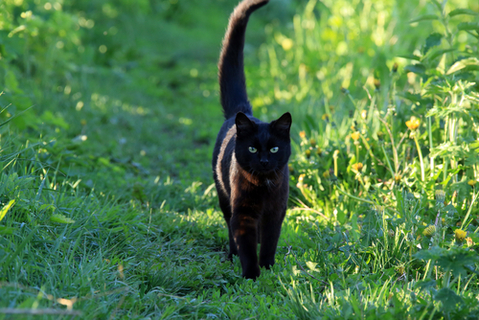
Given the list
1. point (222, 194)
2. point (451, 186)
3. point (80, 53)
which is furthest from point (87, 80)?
point (451, 186)

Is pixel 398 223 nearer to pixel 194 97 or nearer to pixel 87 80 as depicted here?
pixel 194 97

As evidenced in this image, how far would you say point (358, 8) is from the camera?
6250mm

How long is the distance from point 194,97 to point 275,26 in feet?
13.8

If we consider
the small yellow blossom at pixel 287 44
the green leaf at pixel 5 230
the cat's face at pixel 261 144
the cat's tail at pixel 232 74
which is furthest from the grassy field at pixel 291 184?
the cat's tail at pixel 232 74

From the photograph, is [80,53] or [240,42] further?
[80,53]

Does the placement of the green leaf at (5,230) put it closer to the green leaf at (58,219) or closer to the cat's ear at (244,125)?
the green leaf at (58,219)

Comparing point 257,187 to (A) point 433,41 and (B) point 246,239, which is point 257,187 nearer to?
(B) point 246,239

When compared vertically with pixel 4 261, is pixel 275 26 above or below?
above

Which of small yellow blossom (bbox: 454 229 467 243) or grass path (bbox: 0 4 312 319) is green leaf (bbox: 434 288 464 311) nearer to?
small yellow blossom (bbox: 454 229 467 243)

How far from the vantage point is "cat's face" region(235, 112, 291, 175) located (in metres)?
2.43

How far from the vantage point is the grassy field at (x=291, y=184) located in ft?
6.24

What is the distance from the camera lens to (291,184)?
3375mm

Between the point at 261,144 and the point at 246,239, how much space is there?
0.55 metres

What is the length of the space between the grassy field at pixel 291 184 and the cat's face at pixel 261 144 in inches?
19.8
